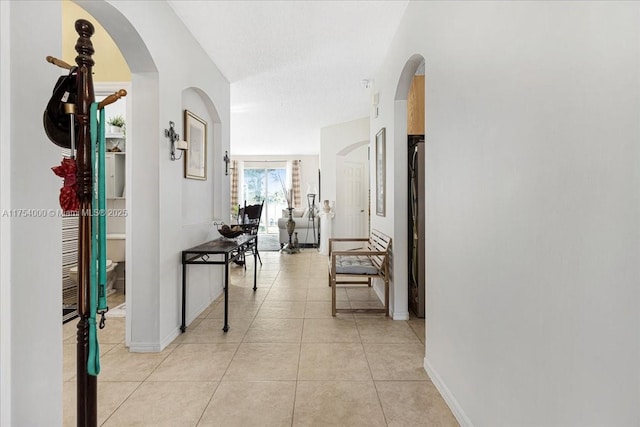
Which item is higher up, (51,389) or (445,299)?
(445,299)

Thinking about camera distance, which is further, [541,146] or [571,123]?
[541,146]

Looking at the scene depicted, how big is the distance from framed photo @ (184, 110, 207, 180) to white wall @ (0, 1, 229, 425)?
18 cm

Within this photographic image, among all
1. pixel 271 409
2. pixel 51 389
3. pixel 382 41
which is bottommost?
pixel 271 409

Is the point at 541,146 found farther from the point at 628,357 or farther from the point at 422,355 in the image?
the point at 422,355

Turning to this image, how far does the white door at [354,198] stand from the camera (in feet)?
25.3

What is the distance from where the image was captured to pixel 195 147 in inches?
141

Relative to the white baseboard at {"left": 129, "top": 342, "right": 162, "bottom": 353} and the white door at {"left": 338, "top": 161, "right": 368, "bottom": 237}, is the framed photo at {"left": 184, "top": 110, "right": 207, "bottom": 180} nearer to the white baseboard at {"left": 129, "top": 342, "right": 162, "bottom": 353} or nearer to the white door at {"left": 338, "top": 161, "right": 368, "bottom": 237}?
the white baseboard at {"left": 129, "top": 342, "right": 162, "bottom": 353}

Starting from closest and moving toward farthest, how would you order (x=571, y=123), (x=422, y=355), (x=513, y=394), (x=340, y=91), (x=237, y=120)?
(x=571, y=123), (x=513, y=394), (x=422, y=355), (x=340, y=91), (x=237, y=120)

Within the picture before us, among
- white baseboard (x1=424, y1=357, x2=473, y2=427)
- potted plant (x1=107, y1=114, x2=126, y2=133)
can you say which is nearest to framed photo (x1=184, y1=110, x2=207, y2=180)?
potted plant (x1=107, y1=114, x2=126, y2=133)

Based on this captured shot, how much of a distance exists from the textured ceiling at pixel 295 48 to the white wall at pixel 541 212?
132 centimetres

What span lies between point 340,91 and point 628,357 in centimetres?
489

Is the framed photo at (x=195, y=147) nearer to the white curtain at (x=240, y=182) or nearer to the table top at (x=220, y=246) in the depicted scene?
the table top at (x=220, y=246)

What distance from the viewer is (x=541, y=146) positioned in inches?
43.8

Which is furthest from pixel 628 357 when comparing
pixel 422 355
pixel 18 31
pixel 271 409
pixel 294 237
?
pixel 294 237
